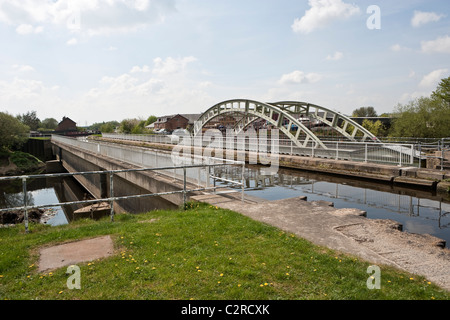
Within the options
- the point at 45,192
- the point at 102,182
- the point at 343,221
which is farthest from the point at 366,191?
the point at 45,192

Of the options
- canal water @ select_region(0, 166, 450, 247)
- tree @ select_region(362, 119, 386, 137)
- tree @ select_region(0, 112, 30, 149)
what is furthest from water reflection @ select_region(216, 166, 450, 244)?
tree @ select_region(0, 112, 30, 149)

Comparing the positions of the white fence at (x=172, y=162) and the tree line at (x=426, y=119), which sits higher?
the tree line at (x=426, y=119)

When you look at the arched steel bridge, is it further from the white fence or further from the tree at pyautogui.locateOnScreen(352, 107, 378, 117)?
the tree at pyautogui.locateOnScreen(352, 107, 378, 117)

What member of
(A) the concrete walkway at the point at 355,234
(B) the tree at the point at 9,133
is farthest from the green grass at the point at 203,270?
(B) the tree at the point at 9,133

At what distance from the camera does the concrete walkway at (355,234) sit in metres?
4.62

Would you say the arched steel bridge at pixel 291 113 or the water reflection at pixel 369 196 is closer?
the water reflection at pixel 369 196

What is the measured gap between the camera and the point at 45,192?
32969 mm

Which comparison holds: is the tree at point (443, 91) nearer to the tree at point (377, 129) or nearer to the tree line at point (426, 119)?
the tree line at point (426, 119)

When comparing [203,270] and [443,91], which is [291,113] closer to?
[443,91]

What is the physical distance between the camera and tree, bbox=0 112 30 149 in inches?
2025

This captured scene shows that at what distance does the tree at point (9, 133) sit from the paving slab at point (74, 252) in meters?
57.9

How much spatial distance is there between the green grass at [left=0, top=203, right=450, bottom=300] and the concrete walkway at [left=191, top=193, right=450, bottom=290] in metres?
0.36
